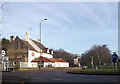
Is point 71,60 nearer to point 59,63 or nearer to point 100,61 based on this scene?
point 100,61

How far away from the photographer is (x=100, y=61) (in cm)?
8225

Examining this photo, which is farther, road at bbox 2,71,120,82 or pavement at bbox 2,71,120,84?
road at bbox 2,71,120,82

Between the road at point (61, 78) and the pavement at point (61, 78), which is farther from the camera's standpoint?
the road at point (61, 78)

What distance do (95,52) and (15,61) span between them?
144 ft

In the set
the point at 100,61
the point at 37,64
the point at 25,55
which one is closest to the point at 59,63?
the point at 37,64

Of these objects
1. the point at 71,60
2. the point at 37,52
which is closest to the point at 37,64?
the point at 37,52

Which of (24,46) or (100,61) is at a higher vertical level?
(24,46)

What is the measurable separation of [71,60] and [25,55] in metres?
55.7

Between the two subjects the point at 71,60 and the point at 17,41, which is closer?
the point at 17,41

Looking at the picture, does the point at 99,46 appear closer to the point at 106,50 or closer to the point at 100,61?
the point at 106,50

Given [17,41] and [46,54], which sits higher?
[17,41]

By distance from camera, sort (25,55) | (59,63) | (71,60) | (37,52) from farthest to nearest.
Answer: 1. (71,60)
2. (59,63)
3. (37,52)
4. (25,55)

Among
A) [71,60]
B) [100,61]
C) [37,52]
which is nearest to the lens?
[37,52]

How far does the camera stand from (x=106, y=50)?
288ft
